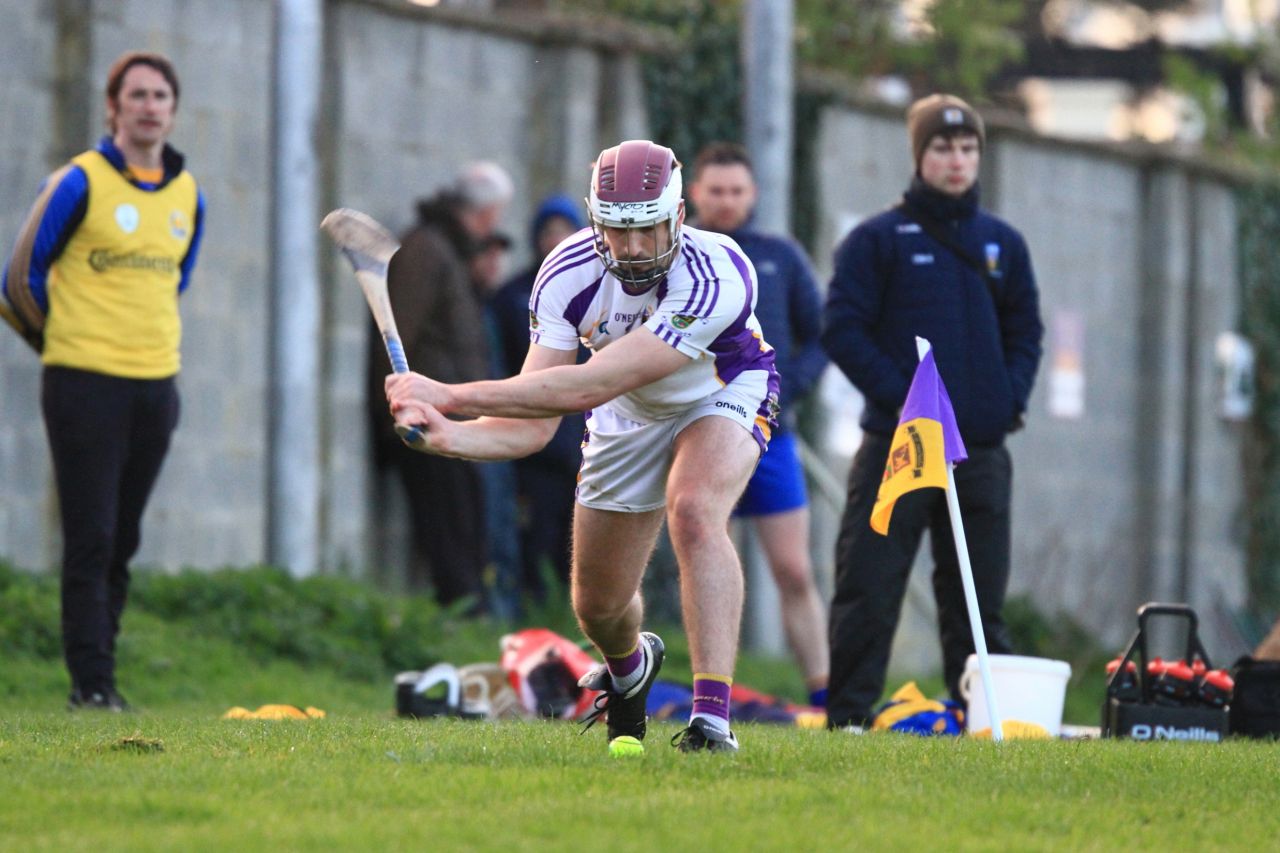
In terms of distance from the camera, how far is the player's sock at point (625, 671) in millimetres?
8062

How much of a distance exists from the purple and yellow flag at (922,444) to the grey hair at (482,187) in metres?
5.70

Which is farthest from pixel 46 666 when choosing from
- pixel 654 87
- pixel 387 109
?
pixel 654 87

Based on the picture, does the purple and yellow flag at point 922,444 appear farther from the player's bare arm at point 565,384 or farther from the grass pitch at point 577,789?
the player's bare arm at point 565,384

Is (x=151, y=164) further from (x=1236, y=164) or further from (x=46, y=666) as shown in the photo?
(x=1236, y=164)

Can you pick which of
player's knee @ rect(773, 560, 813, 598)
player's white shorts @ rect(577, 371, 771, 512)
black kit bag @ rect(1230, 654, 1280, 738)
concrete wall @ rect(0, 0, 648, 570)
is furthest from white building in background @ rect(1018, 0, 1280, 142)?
player's white shorts @ rect(577, 371, 771, 512)

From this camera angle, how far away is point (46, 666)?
1141 cm

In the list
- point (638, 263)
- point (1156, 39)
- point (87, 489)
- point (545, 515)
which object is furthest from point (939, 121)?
point (1156, 39)

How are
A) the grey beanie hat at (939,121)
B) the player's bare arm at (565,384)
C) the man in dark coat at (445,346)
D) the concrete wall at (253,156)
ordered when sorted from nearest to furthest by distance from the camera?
the player's bare arm at (565,384), the grey beanie hat at (939,121), the concrete wall at (253,156), the man in dark coat at (445,346)

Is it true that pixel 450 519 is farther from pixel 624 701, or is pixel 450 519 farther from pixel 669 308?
pixel 669 308

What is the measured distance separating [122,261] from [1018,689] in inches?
173

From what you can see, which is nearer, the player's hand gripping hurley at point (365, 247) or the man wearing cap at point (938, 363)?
the player's hand gripping hurley at point (365, 247)

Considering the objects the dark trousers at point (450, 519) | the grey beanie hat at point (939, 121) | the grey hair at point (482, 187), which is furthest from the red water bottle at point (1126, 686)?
the grey hair at point (482, 187)

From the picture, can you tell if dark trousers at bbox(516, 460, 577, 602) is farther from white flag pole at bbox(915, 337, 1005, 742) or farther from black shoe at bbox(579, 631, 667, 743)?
black shoe at bbox(579, 631, 667, 743)

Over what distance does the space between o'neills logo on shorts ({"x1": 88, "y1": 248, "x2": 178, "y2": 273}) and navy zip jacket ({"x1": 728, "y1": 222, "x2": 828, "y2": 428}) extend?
3.00 m
